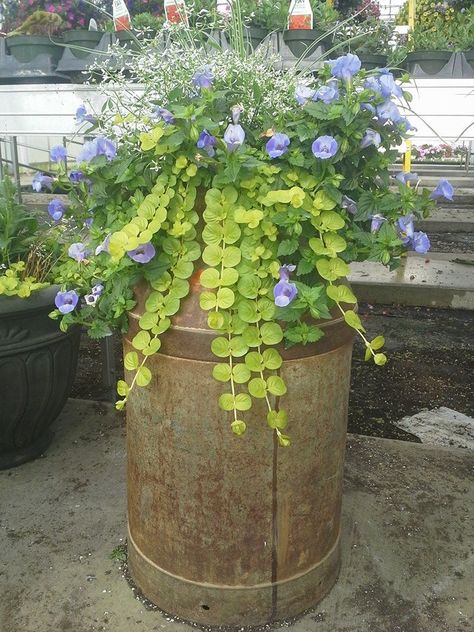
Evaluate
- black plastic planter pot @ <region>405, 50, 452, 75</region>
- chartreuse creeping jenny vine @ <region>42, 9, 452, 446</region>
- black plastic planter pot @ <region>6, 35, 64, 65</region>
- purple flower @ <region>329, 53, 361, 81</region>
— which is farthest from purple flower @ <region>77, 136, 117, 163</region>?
black plastic planter pot @ <region>405, 50, 452, 75</region>

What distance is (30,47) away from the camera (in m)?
5.27

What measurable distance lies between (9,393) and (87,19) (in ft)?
17.5

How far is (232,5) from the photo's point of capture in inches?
69.2

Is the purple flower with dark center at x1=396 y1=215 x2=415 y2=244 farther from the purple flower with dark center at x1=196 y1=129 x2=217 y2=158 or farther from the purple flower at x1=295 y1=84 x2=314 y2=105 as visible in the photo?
the purple flower with dark center at x1=196 y1=129 x2=217 y2=158

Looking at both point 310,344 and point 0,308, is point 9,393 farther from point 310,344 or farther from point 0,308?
point 310,344

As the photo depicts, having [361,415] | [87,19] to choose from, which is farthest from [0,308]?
[87,19]

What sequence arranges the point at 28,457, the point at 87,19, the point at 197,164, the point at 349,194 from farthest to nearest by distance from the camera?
the point at 87,19, the point at 28,457, the point at 349,194, the point at 197,164

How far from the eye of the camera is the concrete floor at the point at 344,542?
1.85 m

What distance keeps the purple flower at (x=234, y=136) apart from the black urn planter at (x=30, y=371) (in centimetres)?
123

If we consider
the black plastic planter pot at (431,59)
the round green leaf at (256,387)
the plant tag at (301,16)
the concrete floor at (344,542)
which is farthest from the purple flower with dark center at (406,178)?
the black plastic planter pot at (431,59)

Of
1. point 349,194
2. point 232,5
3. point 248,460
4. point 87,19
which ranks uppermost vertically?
point 87,19

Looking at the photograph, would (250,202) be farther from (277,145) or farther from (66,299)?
(66,299)

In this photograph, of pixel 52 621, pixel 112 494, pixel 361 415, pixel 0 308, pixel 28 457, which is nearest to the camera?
pixel 52 621

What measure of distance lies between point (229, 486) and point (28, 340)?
113 centimetres
